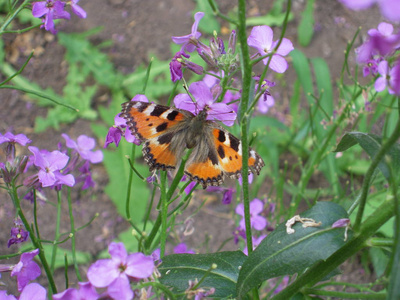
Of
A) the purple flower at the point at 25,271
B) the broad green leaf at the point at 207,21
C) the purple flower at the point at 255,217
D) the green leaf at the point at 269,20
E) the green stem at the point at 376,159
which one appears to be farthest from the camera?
the green leaf at the point at 269,20

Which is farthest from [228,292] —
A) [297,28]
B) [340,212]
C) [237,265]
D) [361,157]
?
[297,28]

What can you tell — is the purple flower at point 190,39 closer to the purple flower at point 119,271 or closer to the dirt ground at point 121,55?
the purple flower at point 119,271

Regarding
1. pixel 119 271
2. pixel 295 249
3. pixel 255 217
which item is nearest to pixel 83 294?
pixel 119 271

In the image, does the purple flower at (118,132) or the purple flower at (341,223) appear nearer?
the purple flower at (341,223)

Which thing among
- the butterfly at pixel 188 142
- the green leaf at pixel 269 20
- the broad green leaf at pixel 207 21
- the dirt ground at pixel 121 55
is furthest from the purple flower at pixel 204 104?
the green leaf at pixel 269 20

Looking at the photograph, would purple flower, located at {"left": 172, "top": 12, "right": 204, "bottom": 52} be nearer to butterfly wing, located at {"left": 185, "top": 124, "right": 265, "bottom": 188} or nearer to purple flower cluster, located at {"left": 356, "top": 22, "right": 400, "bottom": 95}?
butterfly wing, located at {"left": 185, "top": 124, "right": 265, "bottom": 188}

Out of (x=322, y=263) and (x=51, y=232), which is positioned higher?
(x=322, y=263)

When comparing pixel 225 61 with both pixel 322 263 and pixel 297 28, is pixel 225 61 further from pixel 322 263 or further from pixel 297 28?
pixel 297 28
